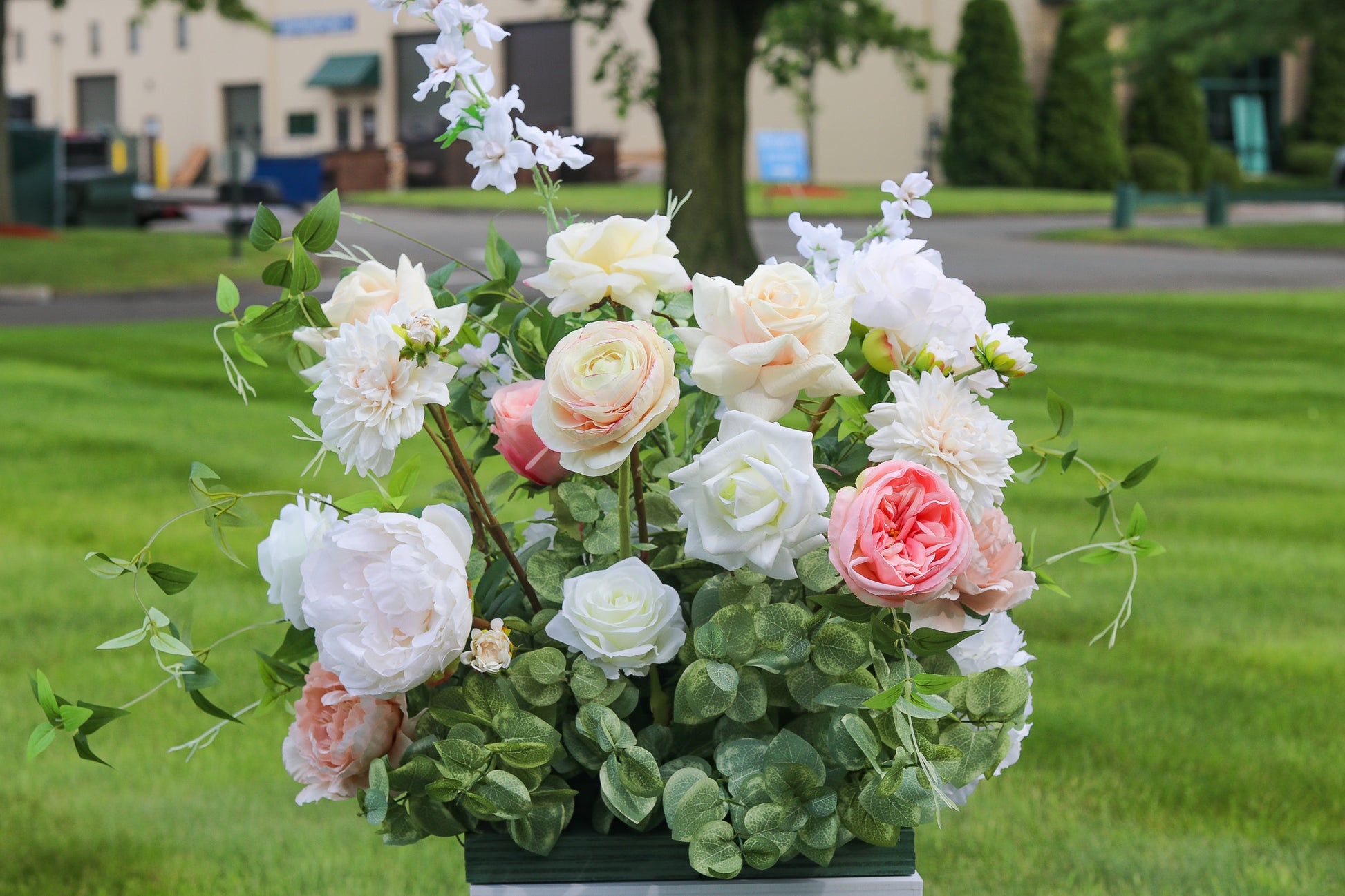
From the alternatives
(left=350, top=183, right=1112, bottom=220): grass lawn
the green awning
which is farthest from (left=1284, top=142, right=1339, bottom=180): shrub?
the green awning

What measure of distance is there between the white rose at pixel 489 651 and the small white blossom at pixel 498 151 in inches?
19.4

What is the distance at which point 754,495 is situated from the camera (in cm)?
143

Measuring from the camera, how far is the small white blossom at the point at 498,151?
1637 mm

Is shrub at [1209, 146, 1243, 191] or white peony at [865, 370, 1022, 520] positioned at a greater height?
shrub at [1209, 146, 1243, 191]

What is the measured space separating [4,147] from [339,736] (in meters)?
21.3

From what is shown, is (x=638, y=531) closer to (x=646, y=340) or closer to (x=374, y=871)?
(x=646, y=340)

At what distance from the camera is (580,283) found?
157 cm

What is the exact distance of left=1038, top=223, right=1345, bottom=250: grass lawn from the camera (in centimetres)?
2067

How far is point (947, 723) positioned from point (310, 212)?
886 mm

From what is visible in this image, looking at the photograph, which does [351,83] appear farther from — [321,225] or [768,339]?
[768,339]

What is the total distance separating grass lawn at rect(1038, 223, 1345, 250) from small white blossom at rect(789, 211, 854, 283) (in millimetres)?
20302

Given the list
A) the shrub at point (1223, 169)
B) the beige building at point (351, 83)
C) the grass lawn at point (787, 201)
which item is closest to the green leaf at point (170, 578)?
the grass lawn at point (787, 201)

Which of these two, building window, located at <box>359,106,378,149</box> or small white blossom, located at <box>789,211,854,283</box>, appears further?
building window, located at <box>359,106,378,149</box>

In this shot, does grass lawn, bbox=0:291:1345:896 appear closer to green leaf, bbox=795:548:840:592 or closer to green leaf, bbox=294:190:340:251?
green leaf, bbox=294:190:340:251
